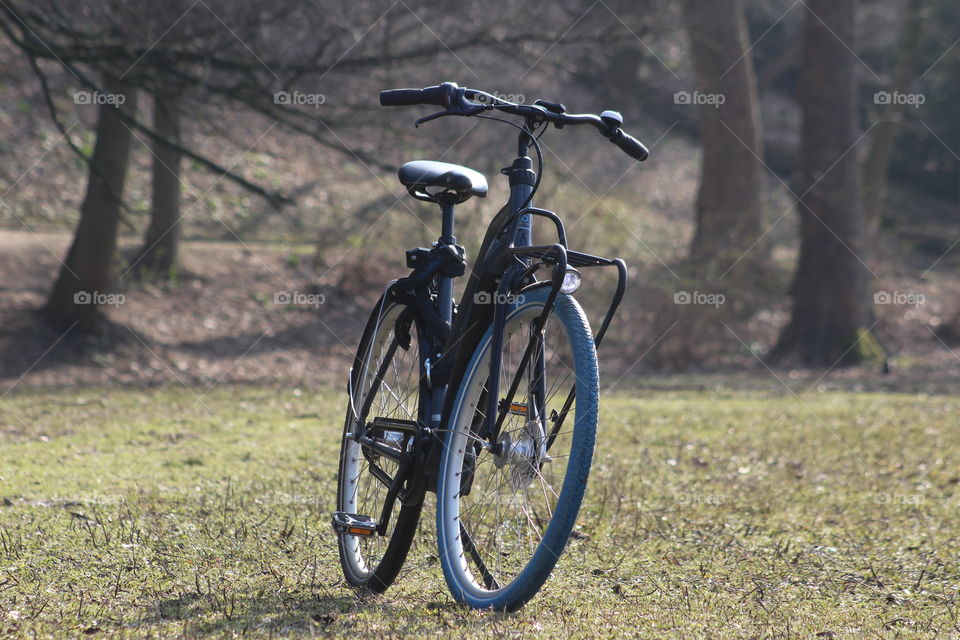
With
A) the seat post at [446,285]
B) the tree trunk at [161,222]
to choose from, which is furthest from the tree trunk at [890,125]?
the seat post at [446,285]

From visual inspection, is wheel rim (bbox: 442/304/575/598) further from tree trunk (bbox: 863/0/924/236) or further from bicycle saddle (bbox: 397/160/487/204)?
tree trunk (bbox: 863/0/924/236)

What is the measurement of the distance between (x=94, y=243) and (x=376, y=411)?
8.71m

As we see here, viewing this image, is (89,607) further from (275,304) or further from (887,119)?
(887,119)

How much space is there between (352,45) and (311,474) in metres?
5.78

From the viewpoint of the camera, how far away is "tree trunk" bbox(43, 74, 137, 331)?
1166cm

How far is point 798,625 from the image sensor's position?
3568 mm

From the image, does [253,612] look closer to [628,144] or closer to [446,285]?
[446,285]

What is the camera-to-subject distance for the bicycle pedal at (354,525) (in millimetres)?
3838

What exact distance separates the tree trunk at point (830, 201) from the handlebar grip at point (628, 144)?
11095 millimetres

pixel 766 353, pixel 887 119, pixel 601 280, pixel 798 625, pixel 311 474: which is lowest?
pixel 798 625

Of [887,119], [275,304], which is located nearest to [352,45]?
[275,304]

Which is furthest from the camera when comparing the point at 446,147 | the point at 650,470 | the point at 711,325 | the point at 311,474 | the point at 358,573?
the point at 711,325

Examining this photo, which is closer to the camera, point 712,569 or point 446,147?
point 712,569

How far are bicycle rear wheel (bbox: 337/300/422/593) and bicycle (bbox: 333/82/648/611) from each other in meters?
0.01
